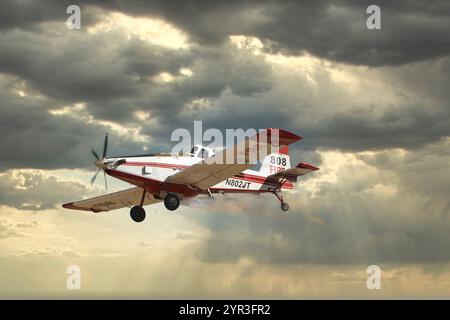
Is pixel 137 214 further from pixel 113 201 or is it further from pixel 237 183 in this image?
pixel 237 183

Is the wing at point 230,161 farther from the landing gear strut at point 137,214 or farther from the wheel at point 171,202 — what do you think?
the landing gear strut at point 137,214

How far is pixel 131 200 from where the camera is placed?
1156 inches

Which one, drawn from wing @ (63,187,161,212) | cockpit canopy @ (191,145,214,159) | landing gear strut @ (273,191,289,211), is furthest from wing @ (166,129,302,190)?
landing gear strut @ (273,191,289,211)

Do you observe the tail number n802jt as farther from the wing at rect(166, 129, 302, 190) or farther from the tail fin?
the tail fin

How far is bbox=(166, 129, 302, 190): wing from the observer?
2108cm

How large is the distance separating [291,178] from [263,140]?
8967 mm

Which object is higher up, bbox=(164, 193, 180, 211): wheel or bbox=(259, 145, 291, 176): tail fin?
bbox=(259, 145, 291, 176): tail fin

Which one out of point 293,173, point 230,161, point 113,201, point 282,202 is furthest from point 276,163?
point 113,201

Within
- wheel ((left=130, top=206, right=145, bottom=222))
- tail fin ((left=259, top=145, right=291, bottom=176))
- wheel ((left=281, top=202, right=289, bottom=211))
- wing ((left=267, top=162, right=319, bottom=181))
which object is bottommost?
wheel ((left=130, top=206, right=145, bottom=222))

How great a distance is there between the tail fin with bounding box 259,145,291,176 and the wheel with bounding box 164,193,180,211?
6351 millimetres

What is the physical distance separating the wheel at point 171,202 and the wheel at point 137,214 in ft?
6.27
